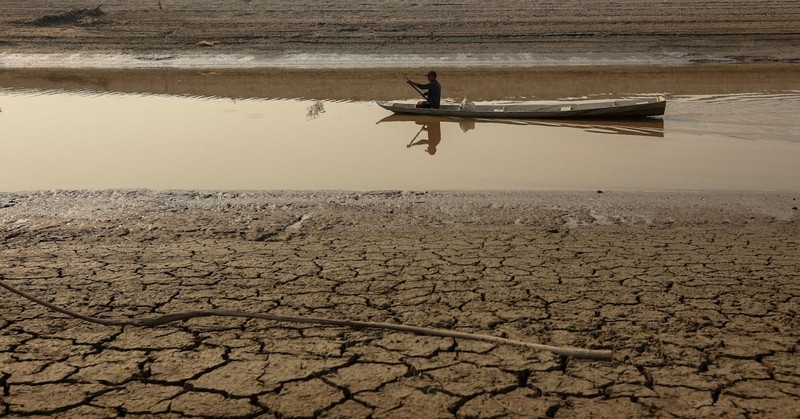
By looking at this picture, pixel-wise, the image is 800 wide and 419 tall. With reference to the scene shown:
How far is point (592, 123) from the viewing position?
1353 cm

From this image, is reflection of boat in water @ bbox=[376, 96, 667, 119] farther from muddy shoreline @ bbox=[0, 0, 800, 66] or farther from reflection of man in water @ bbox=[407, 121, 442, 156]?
muddy shoreline @ bbox=[0, 0, 800, 66]

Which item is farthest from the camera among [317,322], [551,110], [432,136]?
[551,110]

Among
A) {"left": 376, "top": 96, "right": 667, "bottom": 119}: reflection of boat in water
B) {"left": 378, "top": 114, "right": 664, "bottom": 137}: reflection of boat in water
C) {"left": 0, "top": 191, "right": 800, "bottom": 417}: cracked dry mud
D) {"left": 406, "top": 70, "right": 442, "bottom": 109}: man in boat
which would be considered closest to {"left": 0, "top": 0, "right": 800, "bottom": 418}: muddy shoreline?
{"left": 0, "top": 191, "right": 800, "bottom": 417}: cracked dry mud

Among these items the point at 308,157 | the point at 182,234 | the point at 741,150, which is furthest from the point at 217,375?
the point at 741,150

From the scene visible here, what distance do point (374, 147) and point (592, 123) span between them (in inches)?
147

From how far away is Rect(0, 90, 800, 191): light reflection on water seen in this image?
9.69 meters

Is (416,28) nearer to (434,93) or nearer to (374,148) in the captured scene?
(434,93)

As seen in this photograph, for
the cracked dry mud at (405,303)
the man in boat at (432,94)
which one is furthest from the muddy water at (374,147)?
the cracked dry mud at (405,303)

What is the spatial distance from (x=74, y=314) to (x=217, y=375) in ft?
4.17

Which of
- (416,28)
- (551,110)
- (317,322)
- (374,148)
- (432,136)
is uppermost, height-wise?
(416,28)

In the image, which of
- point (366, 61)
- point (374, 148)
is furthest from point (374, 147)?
point (366, 61)

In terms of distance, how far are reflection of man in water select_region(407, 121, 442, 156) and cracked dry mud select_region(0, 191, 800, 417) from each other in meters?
3.48

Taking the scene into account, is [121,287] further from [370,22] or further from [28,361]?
[370,22]

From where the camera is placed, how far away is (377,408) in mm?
4152
